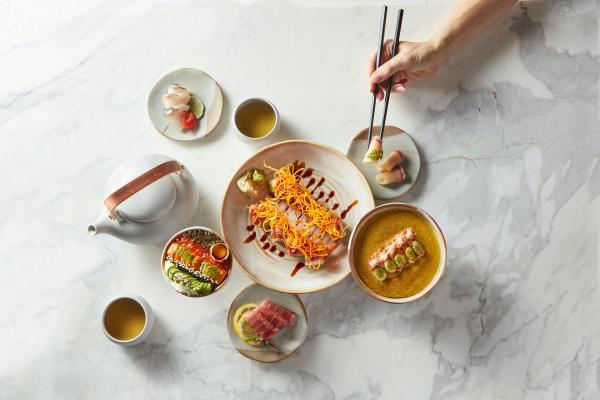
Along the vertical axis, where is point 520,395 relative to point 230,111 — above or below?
below

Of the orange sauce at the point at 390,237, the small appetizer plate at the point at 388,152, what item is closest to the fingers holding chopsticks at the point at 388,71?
the small appetizer plate at the point at 388,152

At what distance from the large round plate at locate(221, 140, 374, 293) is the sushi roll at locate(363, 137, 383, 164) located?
0.28 ft

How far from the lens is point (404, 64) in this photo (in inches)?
Result: 92.0

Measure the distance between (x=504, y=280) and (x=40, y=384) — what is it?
6.89 feet

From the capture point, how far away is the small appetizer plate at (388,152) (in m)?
2.48

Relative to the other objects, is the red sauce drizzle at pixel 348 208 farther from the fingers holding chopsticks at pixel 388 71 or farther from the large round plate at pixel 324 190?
the fingers holding chopsticks at pixel 388 71

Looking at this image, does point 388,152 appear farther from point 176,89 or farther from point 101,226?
point 101,226

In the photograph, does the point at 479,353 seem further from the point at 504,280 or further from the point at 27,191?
the point at 27,191

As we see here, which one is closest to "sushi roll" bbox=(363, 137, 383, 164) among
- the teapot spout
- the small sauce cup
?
the small sauce cup

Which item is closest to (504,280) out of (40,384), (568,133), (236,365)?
(568,133)

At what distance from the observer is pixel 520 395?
2492 mm

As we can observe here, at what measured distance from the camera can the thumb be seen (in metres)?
2.32

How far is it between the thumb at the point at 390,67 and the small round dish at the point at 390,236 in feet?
1.72

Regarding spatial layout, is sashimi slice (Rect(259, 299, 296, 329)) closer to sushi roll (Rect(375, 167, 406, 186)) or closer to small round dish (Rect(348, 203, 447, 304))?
small round dish (Rect(348, 203, 447, 304))
